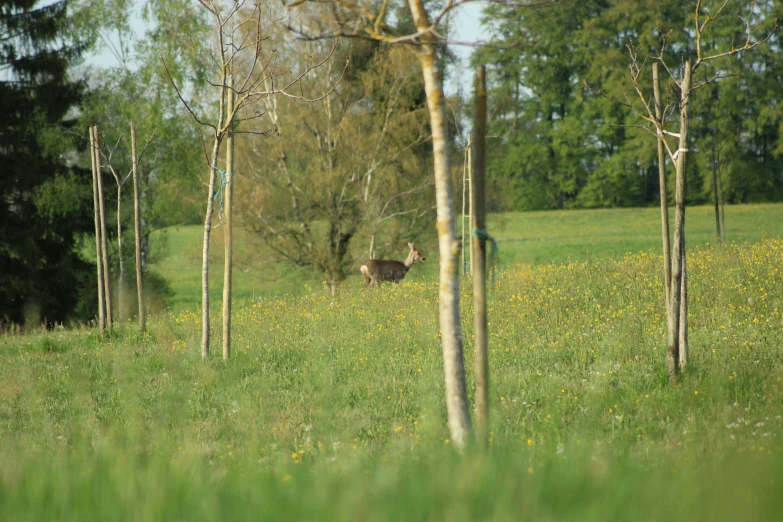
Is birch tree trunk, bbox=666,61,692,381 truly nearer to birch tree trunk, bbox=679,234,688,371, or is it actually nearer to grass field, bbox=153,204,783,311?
birch tree trunk, bbox=679,234,688,371

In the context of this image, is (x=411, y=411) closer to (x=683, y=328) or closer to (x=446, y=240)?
(x=446, y=240)

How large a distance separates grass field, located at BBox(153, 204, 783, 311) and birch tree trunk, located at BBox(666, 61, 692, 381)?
14.3 metres

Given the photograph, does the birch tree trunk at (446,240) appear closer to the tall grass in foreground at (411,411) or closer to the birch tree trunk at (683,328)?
the tall grass in foreground at (411,411)

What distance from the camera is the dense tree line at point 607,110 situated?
141 ft

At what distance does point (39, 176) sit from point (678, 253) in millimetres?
21666

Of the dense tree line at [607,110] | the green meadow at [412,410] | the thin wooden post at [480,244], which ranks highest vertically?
the dense tree line at [607,110]

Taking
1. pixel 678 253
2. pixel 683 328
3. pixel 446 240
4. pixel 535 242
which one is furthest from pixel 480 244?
pixel 535 242

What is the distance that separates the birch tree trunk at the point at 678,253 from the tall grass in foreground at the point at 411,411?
29cm

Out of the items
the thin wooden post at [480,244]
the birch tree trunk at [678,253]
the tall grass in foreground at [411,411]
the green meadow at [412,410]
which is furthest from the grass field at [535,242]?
the thin wooden post at [480,244]

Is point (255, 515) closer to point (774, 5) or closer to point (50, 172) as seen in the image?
point (50, 172)

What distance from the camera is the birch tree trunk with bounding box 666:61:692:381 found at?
8664mm

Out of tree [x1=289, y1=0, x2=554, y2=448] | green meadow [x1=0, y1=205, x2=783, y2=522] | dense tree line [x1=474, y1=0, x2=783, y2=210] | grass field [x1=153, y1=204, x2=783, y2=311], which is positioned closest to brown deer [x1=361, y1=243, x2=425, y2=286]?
green meadow [x1=0, y1=205, x2=783, y2=522]

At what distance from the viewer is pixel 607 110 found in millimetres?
47656

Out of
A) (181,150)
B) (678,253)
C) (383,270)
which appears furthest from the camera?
(181,150)
